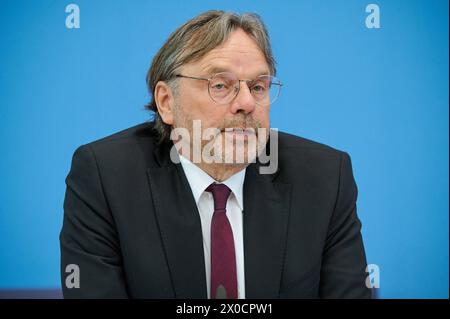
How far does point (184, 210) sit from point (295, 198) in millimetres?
377

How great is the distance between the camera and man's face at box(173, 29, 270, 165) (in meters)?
1.82

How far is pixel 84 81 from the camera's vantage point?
249cm

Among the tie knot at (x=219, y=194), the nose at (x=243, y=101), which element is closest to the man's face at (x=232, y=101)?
the nose at (x=243, y=101)

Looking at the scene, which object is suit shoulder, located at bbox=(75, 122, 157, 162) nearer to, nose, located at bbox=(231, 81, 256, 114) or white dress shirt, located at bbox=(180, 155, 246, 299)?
white dress shirt, located at bbox=(180, 155, 246, 299)

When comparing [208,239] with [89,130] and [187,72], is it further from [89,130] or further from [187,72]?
[89,130]

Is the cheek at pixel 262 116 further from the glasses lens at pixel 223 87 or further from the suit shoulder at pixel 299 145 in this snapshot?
the suit shoulder at pixel 299 145

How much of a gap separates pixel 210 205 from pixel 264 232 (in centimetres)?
20

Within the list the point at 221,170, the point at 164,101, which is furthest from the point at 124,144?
the point at 221,170

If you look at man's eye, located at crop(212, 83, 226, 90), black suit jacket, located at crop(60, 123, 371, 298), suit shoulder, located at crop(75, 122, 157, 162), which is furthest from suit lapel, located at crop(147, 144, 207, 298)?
man's eye, located at crop(212, 83, 226, 90)

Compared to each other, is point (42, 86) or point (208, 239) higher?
point (42, 86)

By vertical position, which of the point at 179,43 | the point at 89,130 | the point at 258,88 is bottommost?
the point at 89,130

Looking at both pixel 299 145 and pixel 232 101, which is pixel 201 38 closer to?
pixel 232 101
